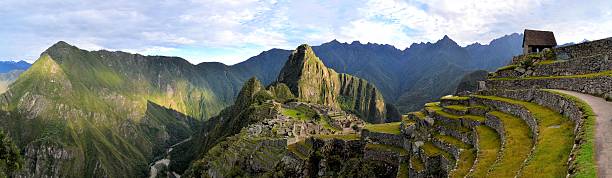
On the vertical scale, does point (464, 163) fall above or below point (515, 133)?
below

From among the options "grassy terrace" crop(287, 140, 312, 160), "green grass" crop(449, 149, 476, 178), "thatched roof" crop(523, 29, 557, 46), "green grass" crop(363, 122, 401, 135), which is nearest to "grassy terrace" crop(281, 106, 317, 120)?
"grassy terrace" crop(287, 140, 312, 160)

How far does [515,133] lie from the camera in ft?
76.8

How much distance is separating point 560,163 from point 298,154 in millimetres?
39944

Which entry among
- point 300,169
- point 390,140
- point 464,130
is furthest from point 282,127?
point 464,130

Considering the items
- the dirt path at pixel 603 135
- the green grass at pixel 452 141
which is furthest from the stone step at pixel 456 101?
the dirt path at pixel 603 135

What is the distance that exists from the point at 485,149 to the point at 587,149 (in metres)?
8.12

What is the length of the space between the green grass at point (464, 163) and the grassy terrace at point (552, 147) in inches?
146

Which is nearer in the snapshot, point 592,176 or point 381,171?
point 592,176

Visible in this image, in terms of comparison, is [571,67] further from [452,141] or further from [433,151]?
[433,151]

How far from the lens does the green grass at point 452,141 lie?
2798 centimetres

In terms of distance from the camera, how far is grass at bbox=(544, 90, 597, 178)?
13598 mm

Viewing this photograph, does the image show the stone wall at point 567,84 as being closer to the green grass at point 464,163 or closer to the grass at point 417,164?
the green grass at point 464,163

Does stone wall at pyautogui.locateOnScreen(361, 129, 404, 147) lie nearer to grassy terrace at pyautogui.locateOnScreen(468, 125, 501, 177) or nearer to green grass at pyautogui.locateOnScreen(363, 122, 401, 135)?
green grass at pyautogui.locateOnScreen(363, 122, 401, 135)

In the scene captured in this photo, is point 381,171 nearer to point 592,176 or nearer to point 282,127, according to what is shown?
point 592,176
